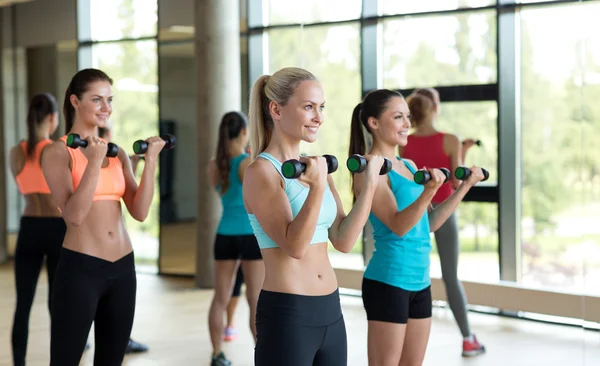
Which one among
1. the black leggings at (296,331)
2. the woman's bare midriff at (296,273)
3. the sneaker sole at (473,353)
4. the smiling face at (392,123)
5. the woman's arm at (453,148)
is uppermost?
Result: the smiling face at (392,123)

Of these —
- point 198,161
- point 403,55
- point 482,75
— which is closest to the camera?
point 482,75

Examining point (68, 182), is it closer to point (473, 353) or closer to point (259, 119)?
point (259, 119)

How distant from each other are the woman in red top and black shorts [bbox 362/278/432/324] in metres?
1.60

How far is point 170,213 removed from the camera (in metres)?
7.12

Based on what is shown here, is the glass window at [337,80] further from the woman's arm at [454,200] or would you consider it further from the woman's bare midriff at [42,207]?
the woman's arm at [454,200]

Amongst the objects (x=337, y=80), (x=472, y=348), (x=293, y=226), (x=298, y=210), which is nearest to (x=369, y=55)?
(x=337, y=80)

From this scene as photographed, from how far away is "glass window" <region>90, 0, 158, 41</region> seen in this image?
491 cm

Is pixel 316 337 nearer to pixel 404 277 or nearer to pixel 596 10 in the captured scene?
pixel 404 277

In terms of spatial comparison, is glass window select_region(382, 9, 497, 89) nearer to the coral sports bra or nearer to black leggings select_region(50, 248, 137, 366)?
the coral sports bra

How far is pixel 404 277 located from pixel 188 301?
357 cm

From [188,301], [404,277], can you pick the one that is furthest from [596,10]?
[188,301]

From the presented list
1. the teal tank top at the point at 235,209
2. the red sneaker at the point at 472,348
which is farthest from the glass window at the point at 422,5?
the red sneaker at the point at 472,348

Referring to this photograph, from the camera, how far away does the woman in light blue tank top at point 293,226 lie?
2050mm

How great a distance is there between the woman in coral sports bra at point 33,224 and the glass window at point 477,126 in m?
2.46
